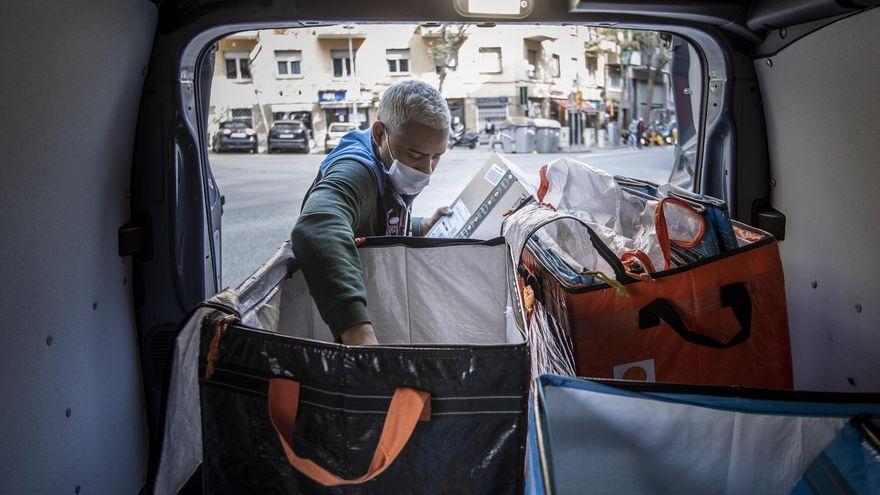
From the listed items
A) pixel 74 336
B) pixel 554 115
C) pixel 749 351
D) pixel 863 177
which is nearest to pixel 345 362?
pixel 74 336

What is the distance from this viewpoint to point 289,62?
643 centimetres

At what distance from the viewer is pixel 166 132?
1.63 m

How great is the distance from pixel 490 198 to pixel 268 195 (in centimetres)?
489

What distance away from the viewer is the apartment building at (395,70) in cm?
252

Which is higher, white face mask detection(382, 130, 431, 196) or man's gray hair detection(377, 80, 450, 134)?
man's gray hair detection(377, 80, 450, 134)

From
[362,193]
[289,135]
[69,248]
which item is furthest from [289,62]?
[69,248]

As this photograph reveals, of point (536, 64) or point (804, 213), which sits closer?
point (804, 213)

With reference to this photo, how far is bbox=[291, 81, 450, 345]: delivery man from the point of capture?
44.8 inches

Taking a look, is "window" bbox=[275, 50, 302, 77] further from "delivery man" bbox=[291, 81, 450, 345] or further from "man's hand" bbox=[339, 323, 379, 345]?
"man's hand" bbox=[339, 323, 379, 345]

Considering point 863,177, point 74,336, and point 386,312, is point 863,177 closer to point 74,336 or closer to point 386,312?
point 386,312

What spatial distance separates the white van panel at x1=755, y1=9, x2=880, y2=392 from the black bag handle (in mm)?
339

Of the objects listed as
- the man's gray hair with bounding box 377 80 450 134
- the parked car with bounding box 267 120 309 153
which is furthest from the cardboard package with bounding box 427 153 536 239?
the parked car with bounding box 267 120 309 153

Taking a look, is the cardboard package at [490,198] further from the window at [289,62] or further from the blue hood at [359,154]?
the window at [289,62]

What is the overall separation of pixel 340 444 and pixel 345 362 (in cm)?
13
